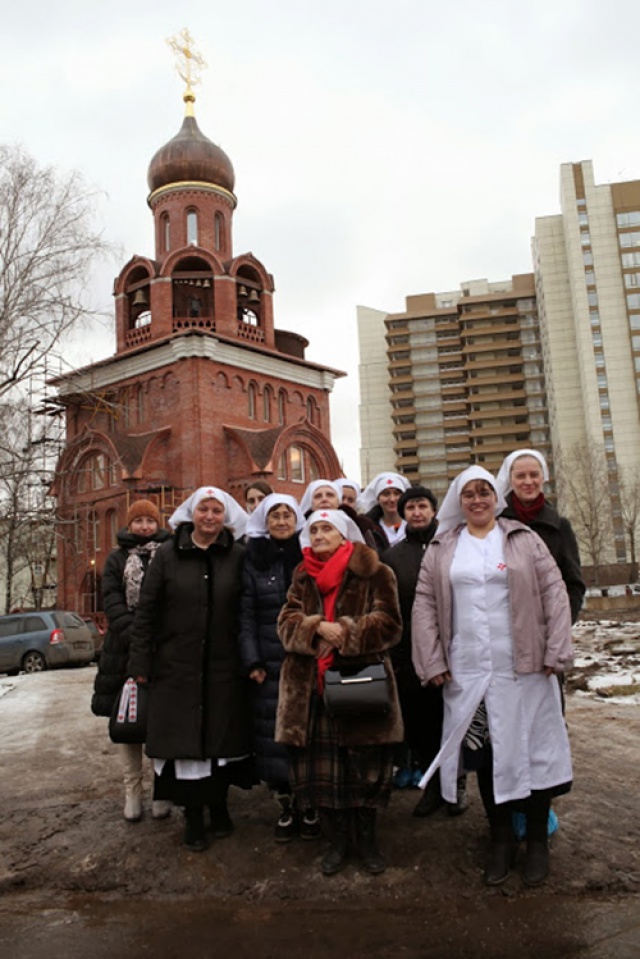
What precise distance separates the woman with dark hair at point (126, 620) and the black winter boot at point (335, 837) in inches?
54.0

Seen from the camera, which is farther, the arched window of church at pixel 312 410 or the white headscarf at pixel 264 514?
the arched window of church at pixel 312 410

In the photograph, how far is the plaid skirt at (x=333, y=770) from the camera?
155 inches

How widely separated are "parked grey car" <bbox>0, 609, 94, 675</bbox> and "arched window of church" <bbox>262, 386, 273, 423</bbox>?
53.5ft

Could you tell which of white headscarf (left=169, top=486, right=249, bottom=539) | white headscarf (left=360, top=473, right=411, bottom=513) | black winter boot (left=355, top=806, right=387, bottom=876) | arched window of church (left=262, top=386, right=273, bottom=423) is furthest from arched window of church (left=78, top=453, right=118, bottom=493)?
black winter boot (left=355, top=806, right=387, bottom=876)

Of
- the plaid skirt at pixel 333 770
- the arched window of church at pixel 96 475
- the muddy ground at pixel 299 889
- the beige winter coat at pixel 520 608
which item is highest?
the arched window of church at pixel 96 475

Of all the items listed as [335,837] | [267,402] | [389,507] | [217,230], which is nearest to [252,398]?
[267,402]

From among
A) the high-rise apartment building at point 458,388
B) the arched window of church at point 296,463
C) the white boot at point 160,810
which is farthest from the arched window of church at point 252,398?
the high-rise apartment building at point 458,388

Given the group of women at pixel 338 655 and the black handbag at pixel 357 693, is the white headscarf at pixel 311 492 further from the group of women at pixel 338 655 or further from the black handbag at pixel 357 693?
the black handbag at pixel 357 693

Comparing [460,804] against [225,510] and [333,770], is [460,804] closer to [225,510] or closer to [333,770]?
[333,770]

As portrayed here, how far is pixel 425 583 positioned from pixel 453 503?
481mm

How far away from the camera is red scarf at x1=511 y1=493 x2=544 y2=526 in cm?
→ 435

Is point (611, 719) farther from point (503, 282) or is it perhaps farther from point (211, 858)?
point (503, 282)

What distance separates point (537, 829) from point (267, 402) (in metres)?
30.2

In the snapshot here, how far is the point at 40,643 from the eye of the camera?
693 inches
